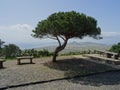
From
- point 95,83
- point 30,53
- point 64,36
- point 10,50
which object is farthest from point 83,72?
point 10,50

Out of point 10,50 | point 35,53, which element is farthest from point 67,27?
point 10,50

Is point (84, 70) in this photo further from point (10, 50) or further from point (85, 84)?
point (10, 50)

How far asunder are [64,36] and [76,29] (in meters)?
1.46

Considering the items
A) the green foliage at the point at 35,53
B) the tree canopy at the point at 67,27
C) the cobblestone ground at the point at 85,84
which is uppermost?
the tree canopy at the point at 67,27

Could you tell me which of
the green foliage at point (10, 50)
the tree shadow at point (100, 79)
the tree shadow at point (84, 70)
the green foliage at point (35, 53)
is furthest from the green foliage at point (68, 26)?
the green foliage at point (10, 50)

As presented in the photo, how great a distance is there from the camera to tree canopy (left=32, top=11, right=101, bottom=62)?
1299 cm

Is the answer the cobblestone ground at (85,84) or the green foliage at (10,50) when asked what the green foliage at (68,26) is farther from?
the green foliage at (10,50)

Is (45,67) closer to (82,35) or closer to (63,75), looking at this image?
(63,75)

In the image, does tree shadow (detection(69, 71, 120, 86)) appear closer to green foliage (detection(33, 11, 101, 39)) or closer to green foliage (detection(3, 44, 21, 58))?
green foliage (detection(33, 11, 101, 39))

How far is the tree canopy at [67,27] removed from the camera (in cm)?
1299

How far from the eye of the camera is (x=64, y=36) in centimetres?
1465

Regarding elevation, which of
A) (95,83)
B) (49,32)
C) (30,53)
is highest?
(49,32)

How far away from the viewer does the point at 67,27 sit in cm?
1293

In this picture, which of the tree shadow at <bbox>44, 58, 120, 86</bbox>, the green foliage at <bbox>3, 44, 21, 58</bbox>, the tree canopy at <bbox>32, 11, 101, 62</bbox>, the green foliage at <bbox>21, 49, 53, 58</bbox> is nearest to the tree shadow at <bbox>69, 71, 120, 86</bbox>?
the tree shadow at <bbox>44, 58, 120, 86</bbox>
